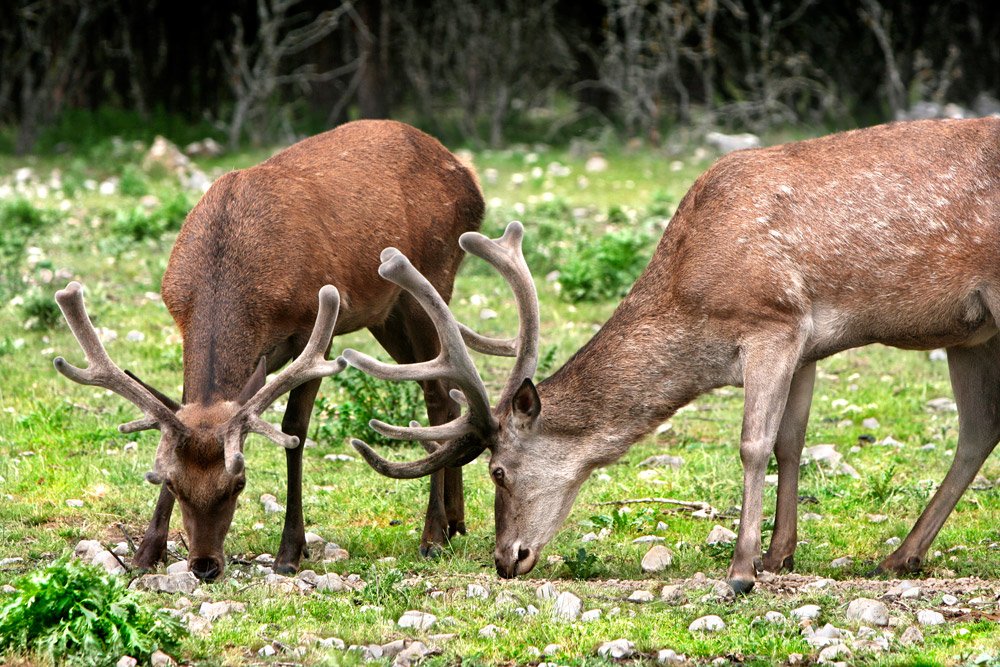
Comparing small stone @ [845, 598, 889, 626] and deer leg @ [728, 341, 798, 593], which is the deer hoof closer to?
deer leg @ [728, 341, 798, 593]

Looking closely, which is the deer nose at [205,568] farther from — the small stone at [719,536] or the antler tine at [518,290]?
the small stone at [719,536]

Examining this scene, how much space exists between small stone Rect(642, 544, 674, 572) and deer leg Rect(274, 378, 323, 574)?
1.58 meters

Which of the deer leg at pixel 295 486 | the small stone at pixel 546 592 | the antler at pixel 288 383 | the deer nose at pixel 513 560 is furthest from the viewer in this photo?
the deer leg at pixel 295 486

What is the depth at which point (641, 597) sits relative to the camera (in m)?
6.11

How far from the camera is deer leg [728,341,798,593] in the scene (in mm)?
6438

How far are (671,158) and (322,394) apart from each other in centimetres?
944

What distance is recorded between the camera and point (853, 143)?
6.83 meters

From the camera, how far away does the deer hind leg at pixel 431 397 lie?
7.50 metres

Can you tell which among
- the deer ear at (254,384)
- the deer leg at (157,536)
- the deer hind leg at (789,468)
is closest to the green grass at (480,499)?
the deer hind leg at (789,468)

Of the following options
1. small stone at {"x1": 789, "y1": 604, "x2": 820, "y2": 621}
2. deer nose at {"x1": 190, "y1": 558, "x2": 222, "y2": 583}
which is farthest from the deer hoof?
deer nose at {"x1": 190, "y1": 558, "x2": 222, "y2": 583}

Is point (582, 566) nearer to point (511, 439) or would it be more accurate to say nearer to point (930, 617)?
point (511, 439)

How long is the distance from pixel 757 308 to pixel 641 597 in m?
1.34

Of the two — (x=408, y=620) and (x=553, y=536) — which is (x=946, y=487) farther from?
(x=408, y=620)

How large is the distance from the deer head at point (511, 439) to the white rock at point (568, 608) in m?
0.77
